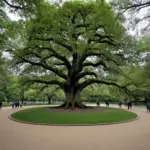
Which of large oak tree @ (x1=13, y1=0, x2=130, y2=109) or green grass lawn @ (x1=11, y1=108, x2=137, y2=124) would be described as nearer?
green grass lawn @ (x1=11, y1=108, x2=137, y2=124)

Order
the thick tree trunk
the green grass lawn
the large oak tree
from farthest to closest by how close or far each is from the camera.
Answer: the thick tree trunk, the large oak tree, the green grass lawn

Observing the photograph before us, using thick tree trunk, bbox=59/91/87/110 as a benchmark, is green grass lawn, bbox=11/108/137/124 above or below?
below

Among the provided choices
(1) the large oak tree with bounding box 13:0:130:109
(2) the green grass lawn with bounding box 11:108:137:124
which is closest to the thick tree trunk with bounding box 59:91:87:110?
(1) the large oak tree with bounding box 13:0:130:109

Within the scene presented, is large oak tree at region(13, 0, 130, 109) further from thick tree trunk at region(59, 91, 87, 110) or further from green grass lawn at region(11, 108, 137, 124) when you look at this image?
green grass lawn at region(11, 108, 137, 124)

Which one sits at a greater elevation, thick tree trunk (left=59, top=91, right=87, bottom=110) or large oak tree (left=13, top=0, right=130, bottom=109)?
large oak tree (left=13, top=0, right=130, bottom=109)

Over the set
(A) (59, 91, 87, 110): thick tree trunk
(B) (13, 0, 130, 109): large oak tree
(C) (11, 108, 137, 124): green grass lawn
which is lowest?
(C) (11, 108, 137, 124): green grass lawn

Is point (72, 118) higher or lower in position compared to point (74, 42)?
lower

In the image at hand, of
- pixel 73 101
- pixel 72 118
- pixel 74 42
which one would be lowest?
pixel 72 118

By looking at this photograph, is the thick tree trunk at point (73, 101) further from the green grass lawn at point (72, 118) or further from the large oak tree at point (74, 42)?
the green grass lawn at point (72, 118)

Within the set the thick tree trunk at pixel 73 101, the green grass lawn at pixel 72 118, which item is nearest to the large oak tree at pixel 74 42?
the thick tree trunk at pixel 73 101

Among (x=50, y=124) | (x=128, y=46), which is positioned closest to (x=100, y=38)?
(x=128, y=46)

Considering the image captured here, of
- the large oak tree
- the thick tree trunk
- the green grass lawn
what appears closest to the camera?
the green grass lawn

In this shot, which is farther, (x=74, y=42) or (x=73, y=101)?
(x=73, y=101)

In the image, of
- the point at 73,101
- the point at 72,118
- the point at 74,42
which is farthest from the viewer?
the point at 73,101
